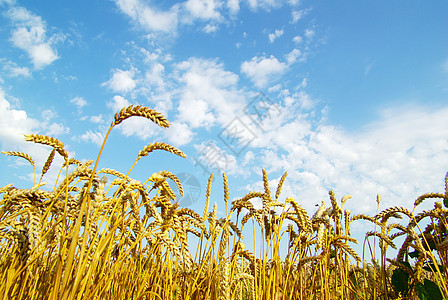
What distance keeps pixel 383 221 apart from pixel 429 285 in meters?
0.65

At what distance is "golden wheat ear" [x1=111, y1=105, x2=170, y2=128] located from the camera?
4.25ft

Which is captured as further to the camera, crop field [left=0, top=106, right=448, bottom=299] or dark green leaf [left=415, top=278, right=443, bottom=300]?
dark green leaf [left=415, top=278, right=443, bottom=300]

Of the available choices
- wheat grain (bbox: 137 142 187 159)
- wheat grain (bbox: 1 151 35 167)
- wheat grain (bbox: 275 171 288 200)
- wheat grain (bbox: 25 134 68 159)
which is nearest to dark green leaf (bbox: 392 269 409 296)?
wheat grain (bbox: 275 171 288 200)

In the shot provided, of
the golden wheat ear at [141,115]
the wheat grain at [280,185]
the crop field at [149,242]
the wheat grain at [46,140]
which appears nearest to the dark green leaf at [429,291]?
the crop field at [149,242]

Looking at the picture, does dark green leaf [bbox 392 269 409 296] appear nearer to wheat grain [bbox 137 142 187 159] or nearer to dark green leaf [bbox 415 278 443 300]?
dark green leaf [bbox 415 278 443 300]

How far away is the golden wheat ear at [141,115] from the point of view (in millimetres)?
1297

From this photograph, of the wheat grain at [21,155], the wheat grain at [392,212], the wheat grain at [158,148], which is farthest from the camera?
the wheat grain at [392,212]

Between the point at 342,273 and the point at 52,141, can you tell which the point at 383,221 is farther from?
the point at 52,141

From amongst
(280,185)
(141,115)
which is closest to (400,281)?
(280,185)

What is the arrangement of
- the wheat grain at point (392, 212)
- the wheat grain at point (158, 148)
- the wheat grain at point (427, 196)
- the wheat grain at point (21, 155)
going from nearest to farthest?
the wheat grain at point (158, 148) < the wheat grain at point (21, 155) < the wheat grain at point (392, 212) < the wheat grain at point (427, 196)

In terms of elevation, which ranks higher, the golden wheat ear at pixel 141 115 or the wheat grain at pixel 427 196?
the wheat grain at pixel 427 196

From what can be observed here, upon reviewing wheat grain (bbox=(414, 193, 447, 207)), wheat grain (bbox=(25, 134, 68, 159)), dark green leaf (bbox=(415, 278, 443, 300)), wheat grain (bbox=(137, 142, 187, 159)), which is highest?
wheat grain (bbox=(414, 193, 447, 207))

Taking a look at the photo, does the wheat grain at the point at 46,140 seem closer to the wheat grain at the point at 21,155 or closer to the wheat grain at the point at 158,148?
the wheat grain at the point at 158,148

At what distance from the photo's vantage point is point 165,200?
2010 millimetres
